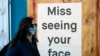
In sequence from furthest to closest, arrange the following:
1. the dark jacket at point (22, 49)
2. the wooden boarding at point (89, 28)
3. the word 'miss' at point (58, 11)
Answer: the word 'miss' at point (58, 11)
the wooden boarding at point (89, 28)
the dark jacket at point (22, 49)

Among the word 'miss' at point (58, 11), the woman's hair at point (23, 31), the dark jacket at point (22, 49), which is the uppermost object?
the word 'miss' at point (58, 11)

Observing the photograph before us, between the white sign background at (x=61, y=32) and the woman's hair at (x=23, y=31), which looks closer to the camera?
the woman's hair at (x=23, y=31)

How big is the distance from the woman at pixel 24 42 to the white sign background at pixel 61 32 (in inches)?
39.7

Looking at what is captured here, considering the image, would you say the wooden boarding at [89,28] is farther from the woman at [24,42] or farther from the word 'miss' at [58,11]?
the woman at [24,42]

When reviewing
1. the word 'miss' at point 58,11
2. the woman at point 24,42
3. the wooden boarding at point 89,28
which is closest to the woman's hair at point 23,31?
the woman at point 24,42

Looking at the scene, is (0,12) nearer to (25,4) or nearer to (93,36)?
(25,4)

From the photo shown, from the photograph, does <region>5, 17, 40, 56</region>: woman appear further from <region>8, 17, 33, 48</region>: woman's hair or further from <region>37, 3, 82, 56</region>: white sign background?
<region>37, 3, 82, 56</region>: white sign background

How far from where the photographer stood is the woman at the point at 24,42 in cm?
402

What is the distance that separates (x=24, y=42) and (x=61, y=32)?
1.28 metres

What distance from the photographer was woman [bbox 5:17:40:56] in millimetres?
4016

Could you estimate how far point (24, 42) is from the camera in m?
4.10

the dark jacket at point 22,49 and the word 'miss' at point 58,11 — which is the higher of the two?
the word 'miss' at point 58,11

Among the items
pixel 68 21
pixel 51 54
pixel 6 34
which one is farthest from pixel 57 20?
pixel 6 34

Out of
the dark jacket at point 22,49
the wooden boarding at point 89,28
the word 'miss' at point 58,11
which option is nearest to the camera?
the dark jacket at point 22,49
